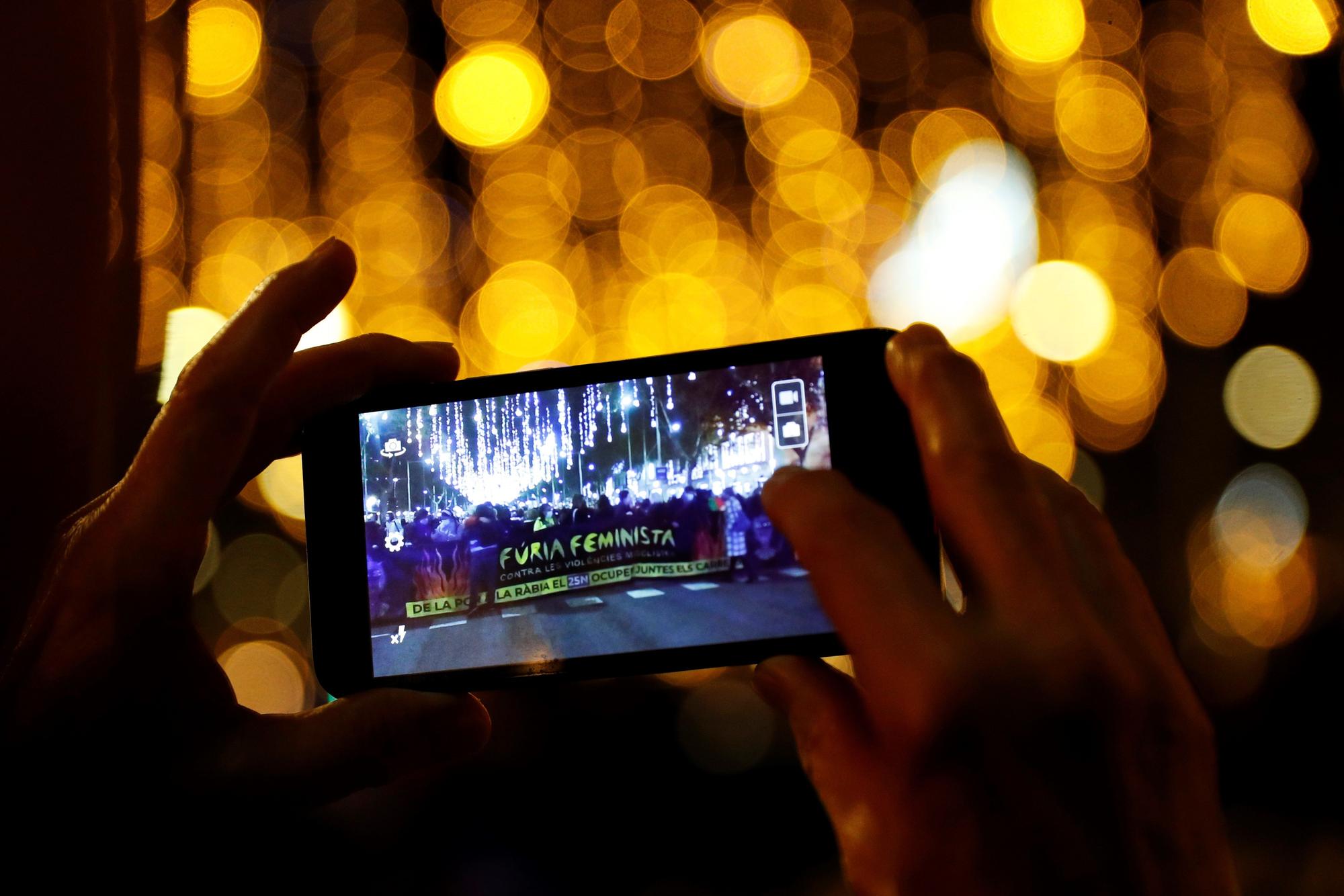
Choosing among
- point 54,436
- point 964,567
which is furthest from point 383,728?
point 964,567

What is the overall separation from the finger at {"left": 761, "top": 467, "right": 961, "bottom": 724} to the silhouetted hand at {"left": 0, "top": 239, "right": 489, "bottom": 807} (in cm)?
52

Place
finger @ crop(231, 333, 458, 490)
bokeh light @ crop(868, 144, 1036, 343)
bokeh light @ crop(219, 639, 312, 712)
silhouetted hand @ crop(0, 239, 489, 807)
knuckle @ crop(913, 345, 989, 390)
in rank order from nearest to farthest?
knuckle @ crop(913, 345, 989, 390) → silhouetted hand @ crop(0, 239, 489, 807) → finger @ crop(231, 333, 458, 490) → bokeh light @ crop(868, 144, 1036, 343) → bokeh light @ crop(219, 639, 312, 712)

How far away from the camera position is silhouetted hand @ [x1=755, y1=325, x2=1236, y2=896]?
19.4 inches

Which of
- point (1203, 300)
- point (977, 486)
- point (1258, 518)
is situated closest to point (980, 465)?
point (977, 486)

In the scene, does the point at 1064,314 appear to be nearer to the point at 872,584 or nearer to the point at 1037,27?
the point at 1037,27

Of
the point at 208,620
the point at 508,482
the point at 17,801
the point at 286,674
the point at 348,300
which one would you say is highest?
the point at 348,300

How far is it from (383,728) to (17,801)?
326 mm

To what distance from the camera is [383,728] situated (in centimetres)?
86

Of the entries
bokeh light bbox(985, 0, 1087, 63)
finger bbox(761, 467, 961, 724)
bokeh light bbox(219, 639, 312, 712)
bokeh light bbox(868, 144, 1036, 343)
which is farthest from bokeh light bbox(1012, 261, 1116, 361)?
bokeh light bbox(219, 639, 312, 712)

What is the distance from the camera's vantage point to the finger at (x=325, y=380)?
966 mm

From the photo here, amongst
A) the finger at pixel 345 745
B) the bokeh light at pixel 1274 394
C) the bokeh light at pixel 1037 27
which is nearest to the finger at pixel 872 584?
the finger at pixel 345 745

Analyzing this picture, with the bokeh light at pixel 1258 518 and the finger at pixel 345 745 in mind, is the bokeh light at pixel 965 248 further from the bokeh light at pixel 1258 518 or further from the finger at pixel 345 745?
the finger at pixel 345 745

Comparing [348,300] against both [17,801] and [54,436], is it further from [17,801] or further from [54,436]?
[17,801]

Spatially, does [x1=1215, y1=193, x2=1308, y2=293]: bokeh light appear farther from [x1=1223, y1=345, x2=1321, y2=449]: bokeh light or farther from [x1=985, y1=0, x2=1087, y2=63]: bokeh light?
[x1=985, y1=0, x2=1087, y2=63]: bokeh light
